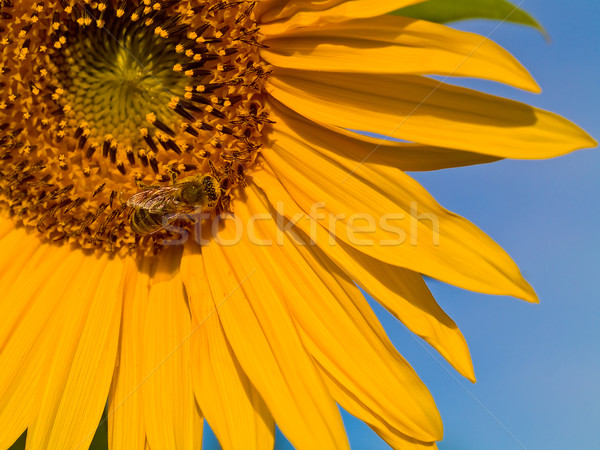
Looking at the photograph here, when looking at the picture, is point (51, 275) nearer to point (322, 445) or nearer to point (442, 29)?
point (322, 445)

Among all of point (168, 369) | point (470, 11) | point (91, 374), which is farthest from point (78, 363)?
point (470, 11)

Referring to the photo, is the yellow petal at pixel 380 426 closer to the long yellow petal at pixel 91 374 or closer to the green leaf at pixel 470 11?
the long yellow petal at pixel 91 374

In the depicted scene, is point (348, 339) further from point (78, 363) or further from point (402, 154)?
point (78, 363)

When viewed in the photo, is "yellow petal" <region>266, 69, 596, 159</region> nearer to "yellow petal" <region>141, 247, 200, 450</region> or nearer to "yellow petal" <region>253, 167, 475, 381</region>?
"yellow petal" <region>253, 167, 475, 381</region>

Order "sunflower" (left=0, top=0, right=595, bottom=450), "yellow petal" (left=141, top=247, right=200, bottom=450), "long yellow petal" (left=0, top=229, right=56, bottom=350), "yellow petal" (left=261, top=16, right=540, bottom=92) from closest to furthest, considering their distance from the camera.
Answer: "yellow petal" (left=261, top=16, right=540, bottom=92) → "sunflower" (left=0, top=0, right=595, bottom=450) → "yellow petal" (left=141, top=247, right=200, bottom=450) → "long yellow petal" (left=0, top=229, right=56, bottom=350)

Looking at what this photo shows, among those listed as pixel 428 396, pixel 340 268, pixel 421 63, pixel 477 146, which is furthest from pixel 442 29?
pixel 428 396

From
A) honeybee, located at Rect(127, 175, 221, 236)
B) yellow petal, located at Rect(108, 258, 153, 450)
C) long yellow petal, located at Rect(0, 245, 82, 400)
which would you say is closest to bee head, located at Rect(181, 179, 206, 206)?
honeybee, located at Rect(127, 175, 221, 236)

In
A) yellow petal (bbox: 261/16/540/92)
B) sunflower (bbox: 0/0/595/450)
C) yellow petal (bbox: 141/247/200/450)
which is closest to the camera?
yellow petal (bbox: 261/16/540/92)
